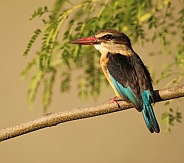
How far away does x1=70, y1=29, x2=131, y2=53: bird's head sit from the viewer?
2.47m

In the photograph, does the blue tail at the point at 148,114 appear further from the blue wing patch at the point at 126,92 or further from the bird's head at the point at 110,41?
the bird's head at the point at 110,41

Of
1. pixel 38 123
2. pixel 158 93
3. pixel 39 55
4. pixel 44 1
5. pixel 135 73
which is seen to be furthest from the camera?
pixel 44 1

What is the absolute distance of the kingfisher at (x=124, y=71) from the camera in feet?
7.63

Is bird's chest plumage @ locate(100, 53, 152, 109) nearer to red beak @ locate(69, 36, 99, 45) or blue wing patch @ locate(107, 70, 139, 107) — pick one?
blue wing patch @ locate(107, 70, 139, 107)

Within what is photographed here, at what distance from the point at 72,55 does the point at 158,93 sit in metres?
0.40

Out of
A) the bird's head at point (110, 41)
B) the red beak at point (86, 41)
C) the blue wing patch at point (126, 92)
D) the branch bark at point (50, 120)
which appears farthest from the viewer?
the bird's head at point (110, 41)

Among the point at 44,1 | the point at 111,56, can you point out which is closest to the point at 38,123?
the point at 111,56

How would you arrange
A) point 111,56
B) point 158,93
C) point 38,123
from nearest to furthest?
point 38,123
point 158,93
point 111,56

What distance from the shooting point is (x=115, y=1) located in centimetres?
223

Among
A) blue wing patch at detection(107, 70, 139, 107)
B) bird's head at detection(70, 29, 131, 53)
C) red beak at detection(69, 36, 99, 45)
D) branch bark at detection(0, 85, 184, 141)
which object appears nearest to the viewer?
branch bark at detection(0, 85, 184, 141)

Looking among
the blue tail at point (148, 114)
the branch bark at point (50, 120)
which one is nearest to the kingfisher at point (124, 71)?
the blue tail at point (148, 114)

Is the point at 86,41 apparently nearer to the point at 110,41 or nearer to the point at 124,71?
the point at 124,71

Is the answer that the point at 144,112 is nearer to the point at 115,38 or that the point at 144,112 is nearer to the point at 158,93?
the point at 158,93

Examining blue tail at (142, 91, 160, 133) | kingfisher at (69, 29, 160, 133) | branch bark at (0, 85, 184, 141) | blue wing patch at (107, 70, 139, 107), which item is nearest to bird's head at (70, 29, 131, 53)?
kingfisher at (69, 29, 160, 133)
